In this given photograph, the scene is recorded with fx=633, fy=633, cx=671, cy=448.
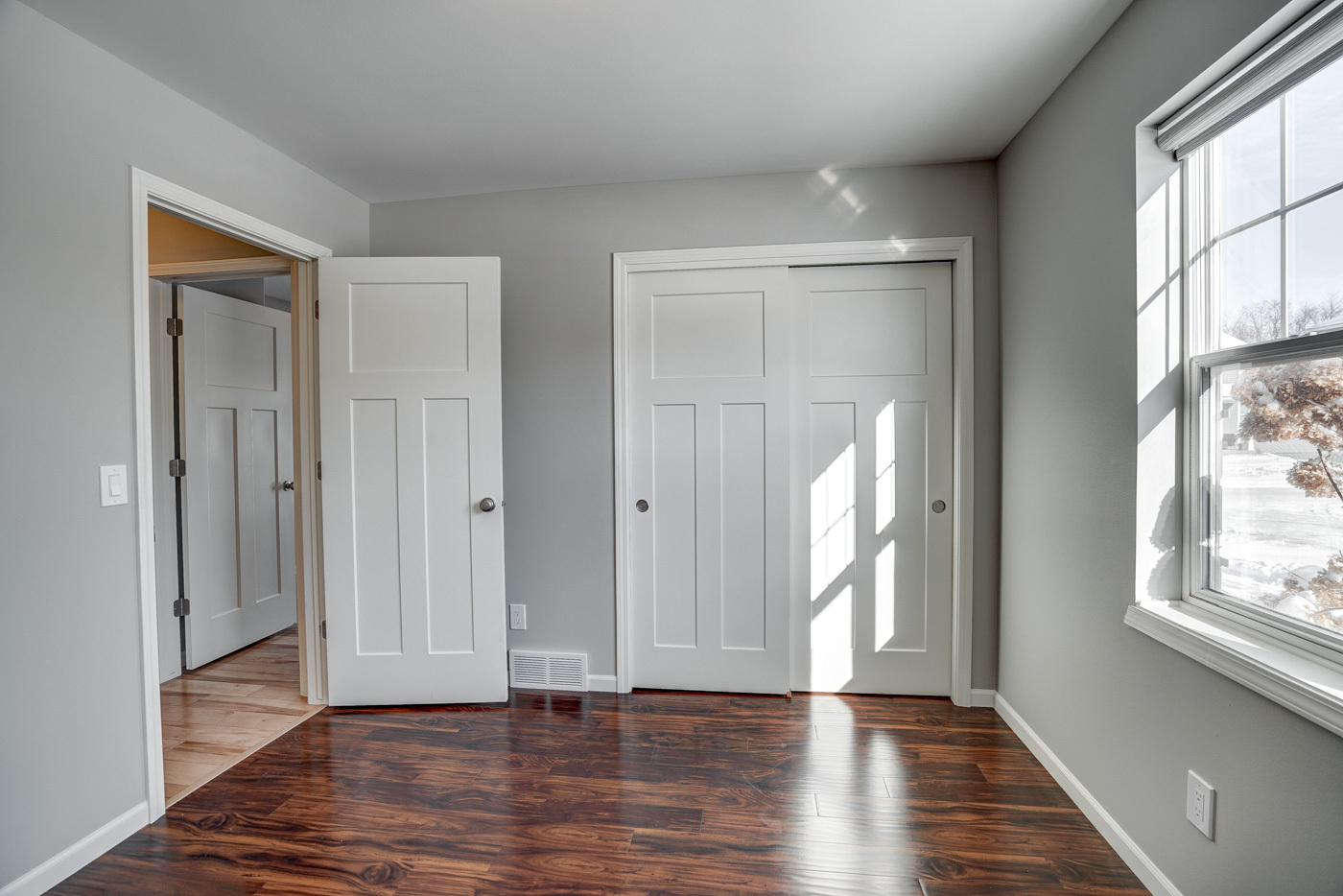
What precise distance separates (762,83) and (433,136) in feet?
4.19

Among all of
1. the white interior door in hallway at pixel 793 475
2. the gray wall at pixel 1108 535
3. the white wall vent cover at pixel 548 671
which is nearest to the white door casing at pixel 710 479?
the white interior door in hallway at pixel 793 475

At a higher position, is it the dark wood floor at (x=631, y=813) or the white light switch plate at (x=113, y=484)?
the white light switch plate at (x=113, y=484)

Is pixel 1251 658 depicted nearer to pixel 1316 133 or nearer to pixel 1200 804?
pixel 1200 804

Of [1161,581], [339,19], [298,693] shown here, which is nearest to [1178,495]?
[1161,581]

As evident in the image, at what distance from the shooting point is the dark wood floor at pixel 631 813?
1.71m

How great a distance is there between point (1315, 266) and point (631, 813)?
2.21m

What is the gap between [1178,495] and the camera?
5.54 feet

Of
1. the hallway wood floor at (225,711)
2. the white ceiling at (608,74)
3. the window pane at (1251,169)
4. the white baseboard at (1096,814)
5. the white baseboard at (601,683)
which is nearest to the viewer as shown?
the window pane at (1251,169)

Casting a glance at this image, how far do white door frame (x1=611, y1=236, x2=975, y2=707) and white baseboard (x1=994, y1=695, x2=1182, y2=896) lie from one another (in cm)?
37

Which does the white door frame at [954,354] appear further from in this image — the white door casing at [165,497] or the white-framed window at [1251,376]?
the white door casing at [165,497]

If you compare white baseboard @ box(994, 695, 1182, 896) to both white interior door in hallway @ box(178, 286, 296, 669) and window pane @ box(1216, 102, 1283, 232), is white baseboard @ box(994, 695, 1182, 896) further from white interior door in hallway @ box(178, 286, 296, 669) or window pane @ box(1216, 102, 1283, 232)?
white interior door in hallway @ box(178, 286, 296, 669)

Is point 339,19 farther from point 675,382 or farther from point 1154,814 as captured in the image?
point 1154,814

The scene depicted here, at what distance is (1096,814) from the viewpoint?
189cm

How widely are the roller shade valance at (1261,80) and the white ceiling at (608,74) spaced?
0.40m
